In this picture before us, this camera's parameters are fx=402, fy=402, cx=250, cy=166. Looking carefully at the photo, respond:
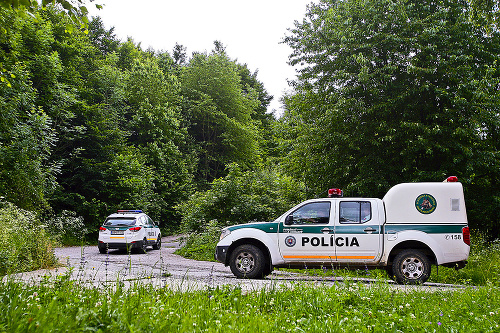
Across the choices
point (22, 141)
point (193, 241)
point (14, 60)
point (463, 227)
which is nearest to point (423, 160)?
point (463, 227)

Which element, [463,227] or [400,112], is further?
[400,112]

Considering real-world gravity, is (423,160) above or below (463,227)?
above

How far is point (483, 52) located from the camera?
51.2 feet

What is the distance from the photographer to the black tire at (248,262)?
9.69m

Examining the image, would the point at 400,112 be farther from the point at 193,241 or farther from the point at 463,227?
the point at 193,241

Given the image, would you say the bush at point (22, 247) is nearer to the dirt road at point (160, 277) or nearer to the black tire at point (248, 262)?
the dirt road at point (160, 277)

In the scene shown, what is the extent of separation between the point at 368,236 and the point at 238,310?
5342 mm

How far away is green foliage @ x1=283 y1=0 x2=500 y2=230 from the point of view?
14578 millimetres

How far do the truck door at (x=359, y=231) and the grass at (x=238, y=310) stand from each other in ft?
9.44

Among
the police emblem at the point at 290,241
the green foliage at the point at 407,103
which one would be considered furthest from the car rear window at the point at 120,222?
the police emblem at the point at 290,241

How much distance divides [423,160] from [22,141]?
57.5 ft

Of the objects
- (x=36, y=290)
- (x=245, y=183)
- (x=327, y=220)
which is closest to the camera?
(x=36, y=290)

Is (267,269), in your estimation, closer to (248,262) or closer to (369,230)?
(248,262)

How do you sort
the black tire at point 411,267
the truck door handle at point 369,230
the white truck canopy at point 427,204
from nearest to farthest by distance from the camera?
the black tire at point 411,267, the white truck canopy at point 427,204, the truck door handle at point 369,230
